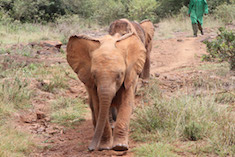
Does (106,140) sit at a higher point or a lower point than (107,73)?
lower

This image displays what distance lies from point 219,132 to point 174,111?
34.9 inches

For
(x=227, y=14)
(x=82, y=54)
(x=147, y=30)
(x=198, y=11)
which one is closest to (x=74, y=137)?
(x=82, y=54)

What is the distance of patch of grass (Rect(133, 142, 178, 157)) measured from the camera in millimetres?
3832

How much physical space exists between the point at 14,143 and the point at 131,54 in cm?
195

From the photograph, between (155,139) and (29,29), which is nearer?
(155,139)

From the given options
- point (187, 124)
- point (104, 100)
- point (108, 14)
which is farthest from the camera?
point (108, 14)

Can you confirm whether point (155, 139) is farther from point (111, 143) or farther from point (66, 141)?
point (66, 141)

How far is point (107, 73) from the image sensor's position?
12.3 ft

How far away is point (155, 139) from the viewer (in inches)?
175

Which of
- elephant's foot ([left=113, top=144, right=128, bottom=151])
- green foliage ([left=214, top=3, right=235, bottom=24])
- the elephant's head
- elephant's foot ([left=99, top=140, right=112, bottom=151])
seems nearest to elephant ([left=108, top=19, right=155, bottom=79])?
the elephant's head

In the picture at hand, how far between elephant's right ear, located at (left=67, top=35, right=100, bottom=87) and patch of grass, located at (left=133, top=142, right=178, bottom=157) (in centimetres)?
104

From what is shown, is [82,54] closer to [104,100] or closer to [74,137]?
[104,100]

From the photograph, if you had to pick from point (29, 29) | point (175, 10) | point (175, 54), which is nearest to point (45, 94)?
point (175, 54)

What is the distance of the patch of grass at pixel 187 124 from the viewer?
13.2ft
